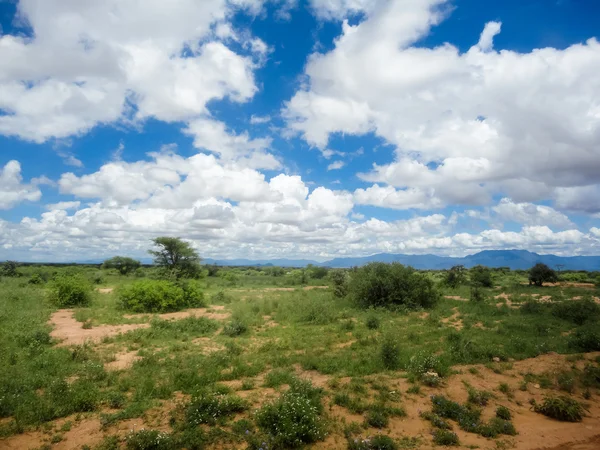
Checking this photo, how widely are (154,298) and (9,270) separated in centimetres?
4458

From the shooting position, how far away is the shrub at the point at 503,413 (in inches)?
349

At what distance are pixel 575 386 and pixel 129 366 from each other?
15.2 m

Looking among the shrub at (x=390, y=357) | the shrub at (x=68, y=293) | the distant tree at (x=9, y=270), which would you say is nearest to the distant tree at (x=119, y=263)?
the distant tree at (x=9, y=270)

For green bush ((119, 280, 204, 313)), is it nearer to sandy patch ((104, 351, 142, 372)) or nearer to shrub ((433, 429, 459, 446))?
sandy patch ((104, 351, 142, 372))

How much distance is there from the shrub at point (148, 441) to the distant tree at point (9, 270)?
5879 centimetres

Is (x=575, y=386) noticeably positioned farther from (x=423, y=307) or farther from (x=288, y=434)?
(x=423, y=307)

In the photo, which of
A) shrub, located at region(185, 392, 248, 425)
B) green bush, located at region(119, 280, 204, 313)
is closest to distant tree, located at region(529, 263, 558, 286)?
green bush, located at region(119, 280, 204, 313)

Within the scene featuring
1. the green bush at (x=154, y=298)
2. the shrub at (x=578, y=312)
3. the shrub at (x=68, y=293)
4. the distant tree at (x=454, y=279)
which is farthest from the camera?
the distant tree at (x=454, y=279)

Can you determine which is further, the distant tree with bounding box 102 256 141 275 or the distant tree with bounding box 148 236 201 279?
the distant tree with bounding box 102 256 141 275

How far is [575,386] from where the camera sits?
35.5 ft

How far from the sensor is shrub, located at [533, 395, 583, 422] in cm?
892

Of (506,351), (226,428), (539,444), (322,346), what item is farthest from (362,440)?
(506,351)

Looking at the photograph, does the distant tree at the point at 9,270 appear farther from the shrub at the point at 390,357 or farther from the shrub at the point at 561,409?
the shrub at the point at 561,409

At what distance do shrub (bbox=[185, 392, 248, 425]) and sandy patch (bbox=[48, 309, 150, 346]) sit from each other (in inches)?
352
